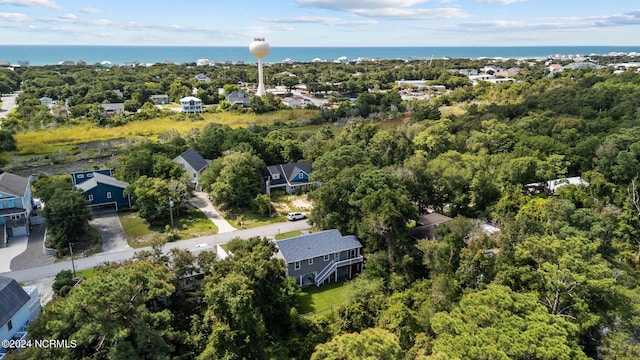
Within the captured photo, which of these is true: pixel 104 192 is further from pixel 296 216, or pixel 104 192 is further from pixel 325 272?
pixel 325 272

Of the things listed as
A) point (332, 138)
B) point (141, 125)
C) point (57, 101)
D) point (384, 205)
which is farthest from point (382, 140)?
point (57, 101)

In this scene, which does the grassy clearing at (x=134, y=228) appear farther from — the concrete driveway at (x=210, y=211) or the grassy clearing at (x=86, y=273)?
the concrete driveway at (x=210, y=211)

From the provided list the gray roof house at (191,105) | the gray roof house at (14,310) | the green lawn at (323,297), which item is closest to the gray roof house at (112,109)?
the gray roof house at (191,105)

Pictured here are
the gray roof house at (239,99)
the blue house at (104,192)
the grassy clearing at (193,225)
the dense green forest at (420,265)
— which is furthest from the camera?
the gray roof house at (239,99)

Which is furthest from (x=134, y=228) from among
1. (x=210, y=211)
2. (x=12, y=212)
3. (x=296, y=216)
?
(x=296, y=216)

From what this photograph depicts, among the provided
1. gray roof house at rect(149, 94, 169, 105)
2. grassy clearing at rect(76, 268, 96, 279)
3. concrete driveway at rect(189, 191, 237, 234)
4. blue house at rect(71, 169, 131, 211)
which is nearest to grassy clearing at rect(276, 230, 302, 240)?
concrete driveway at rect(189, 191, 237, 234)

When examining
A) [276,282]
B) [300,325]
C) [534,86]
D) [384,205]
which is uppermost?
[534,86]

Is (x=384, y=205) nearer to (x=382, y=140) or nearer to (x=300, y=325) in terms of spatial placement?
(x=300, y=325)
